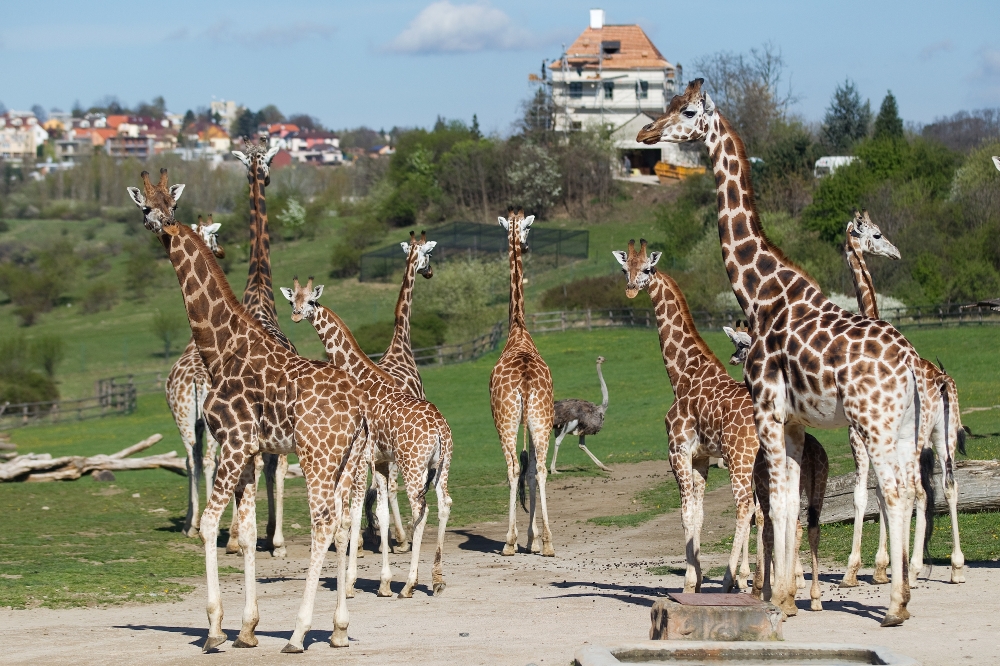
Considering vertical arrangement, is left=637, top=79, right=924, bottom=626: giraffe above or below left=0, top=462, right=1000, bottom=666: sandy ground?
above

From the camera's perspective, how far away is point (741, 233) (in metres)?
12.5

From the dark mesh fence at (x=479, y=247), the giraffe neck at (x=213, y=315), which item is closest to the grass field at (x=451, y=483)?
the giraffe neck at (x=213, y=315)

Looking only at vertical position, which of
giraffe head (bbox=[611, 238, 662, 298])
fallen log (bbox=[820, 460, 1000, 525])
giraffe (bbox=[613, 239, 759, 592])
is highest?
giraffe head (bbox=[611, 238, 662, 298])

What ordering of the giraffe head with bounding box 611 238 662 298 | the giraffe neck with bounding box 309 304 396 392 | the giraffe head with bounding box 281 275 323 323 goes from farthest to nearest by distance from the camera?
the giraffe head with bounding box 281 275 323 323, the giraffe neck with bounding box 309 304 396 392, the giraffe head with bounding box 611 238 662 298

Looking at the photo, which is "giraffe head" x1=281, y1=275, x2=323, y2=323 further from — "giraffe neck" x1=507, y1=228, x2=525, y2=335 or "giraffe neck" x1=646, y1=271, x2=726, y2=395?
"giraffe neck" x1=646, y1=271, x2=726, y2=395

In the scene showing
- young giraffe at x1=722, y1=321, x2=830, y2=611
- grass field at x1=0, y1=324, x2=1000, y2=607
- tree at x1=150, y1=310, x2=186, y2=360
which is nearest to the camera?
young giraffe at x1=722, y1=321, x2=830, y2=611

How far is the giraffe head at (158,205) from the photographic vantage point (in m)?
12.5

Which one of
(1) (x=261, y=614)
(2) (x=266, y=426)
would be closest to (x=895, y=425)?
(2) (x=266, y=426)

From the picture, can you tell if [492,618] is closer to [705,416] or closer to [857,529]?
[705,416]

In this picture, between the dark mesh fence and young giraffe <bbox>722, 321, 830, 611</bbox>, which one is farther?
the dark mesh fence

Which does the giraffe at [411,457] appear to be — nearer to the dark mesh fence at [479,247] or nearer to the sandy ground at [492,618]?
the sandy ground at [492,618]

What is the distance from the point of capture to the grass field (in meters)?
15.1

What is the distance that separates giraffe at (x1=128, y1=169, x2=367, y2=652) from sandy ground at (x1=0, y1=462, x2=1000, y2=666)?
50cm

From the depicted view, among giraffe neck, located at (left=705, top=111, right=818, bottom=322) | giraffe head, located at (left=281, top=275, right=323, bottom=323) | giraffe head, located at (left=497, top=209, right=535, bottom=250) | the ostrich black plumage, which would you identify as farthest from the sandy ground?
the ostrich black plumage
